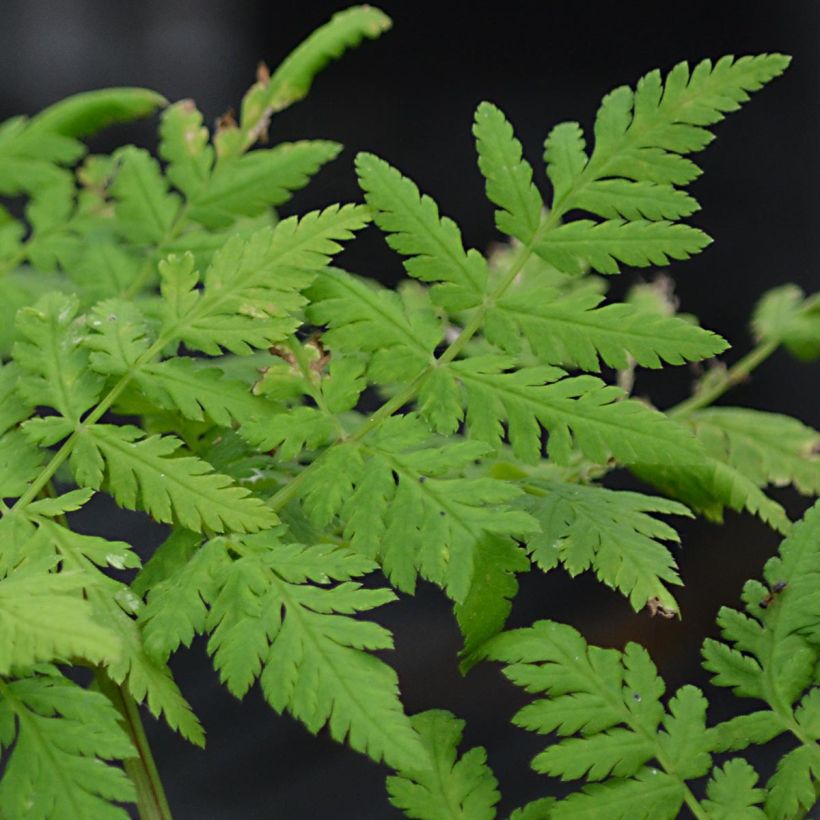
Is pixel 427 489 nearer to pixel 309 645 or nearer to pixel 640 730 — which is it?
pixel 309 645

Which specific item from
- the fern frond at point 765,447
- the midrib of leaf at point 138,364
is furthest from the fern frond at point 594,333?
the fern frond at point 765,447

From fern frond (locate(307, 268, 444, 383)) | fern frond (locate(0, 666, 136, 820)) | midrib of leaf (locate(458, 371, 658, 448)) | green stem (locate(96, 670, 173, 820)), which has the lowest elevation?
green stem (locate(96, 670, 173, 820))

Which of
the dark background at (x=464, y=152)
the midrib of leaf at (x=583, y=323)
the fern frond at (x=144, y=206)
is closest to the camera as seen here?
the midrib of leaf at (x=583, y=323)

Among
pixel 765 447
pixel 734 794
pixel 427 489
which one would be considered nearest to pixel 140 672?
pixel 427 489

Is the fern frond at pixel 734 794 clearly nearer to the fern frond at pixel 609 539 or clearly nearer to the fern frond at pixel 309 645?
the fern frond at pixel 609 539

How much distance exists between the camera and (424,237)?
39.4 inches

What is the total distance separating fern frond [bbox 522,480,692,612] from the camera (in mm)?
899

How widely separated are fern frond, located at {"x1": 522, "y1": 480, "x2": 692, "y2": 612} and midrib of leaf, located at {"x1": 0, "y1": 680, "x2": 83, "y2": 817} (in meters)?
0.42

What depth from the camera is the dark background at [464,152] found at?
188cm

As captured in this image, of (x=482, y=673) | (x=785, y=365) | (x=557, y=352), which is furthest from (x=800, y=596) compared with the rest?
(x=785, y=365)

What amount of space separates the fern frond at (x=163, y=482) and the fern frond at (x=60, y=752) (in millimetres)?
164

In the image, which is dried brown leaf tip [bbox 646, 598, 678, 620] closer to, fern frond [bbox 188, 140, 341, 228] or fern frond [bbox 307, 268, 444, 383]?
fern frond [bbox 307, 268, 444, 383]

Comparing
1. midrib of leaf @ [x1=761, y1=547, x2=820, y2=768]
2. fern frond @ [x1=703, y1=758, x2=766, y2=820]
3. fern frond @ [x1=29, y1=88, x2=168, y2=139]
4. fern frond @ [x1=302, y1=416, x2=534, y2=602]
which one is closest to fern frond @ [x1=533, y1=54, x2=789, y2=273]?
fern frond @ [x1=302, y1=416, x2=534, y2=602]

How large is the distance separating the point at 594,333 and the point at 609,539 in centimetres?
19
